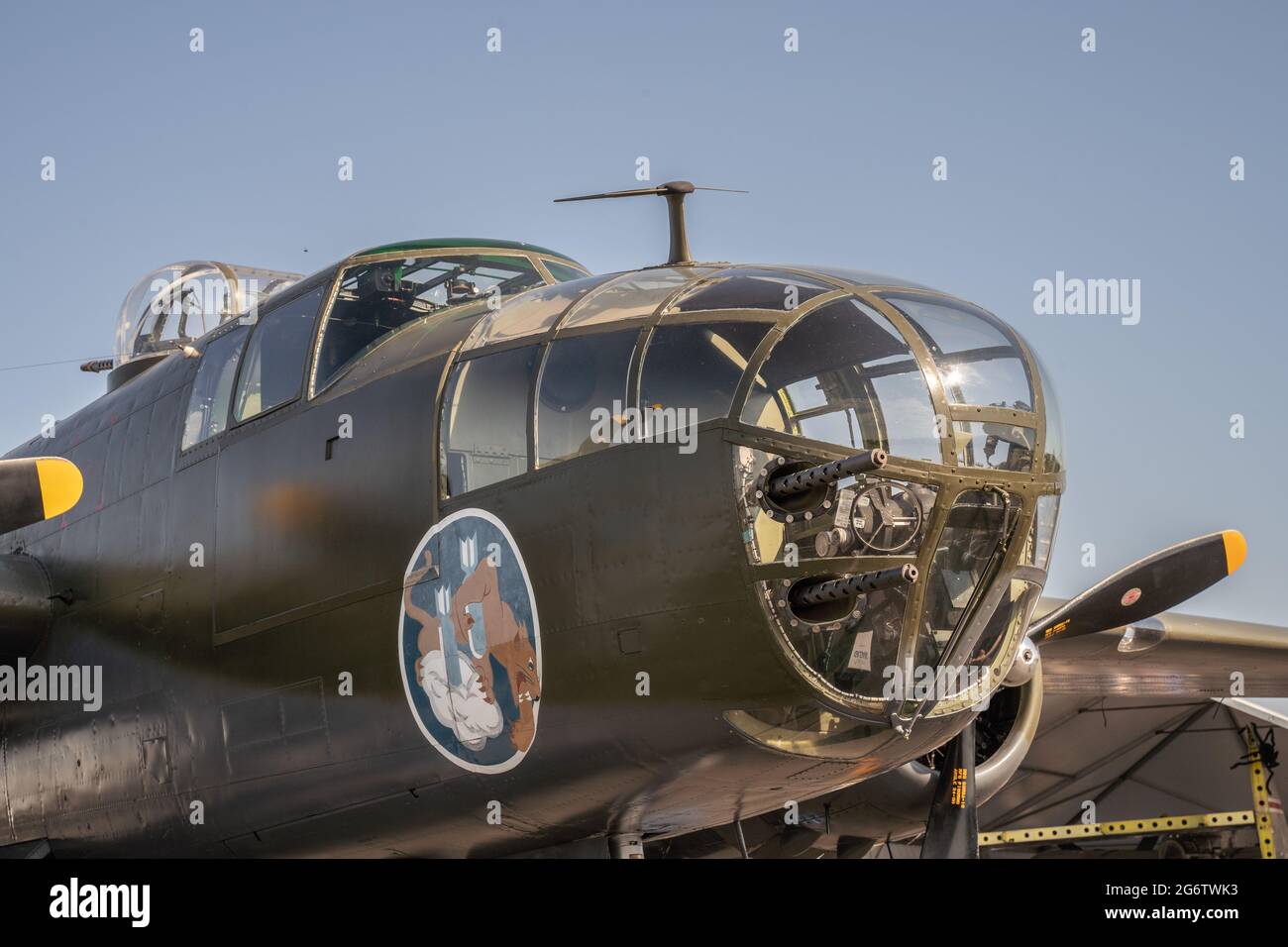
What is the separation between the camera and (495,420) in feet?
24.8

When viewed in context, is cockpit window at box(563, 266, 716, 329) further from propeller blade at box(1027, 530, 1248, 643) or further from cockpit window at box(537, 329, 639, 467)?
propeller blade at box(1027, 530, 1248, 643)

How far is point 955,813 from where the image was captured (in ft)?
35.5

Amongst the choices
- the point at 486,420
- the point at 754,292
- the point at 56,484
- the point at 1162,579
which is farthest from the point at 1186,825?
the point at 56,484

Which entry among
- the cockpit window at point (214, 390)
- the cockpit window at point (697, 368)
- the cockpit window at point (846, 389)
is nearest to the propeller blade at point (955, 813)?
the cockpit window at point (846, 389)

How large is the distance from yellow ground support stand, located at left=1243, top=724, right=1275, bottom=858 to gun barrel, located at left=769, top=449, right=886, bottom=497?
10909mm

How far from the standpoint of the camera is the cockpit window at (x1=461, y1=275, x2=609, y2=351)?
25.4 ft

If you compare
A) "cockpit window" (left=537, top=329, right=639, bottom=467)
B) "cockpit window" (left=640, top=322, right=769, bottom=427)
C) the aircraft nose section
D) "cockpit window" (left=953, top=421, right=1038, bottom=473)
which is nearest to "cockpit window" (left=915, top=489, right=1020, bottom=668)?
the aircraft nose section

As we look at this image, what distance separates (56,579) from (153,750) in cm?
205

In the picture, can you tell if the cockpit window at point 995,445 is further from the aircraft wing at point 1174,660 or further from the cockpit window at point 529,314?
the aircraft wing at point 1174,660

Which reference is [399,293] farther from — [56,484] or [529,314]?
[56,484]

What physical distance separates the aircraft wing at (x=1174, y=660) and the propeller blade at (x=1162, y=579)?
273 cm

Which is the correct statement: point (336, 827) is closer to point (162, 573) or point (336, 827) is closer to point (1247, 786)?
point (162, 573)
